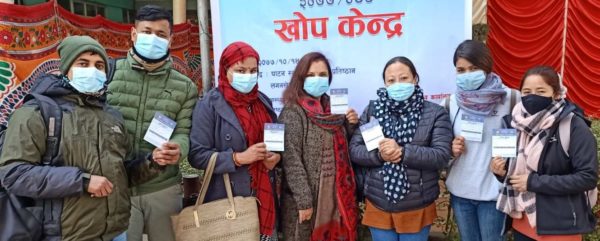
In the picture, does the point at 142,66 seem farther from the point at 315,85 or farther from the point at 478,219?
the point at 478,219

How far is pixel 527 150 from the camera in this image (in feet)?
7.25

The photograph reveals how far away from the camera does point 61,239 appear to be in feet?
6.13

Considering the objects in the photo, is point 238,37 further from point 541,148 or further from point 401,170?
point 541,148

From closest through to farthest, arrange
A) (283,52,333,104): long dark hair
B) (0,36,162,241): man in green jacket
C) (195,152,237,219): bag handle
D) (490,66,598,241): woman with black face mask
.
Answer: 1. (0,36,162,241): man in green jacket
2. (490,66,598,241): woman with black face mask
3. (195,152,237,219): bag handle
4. (283,52,333,104): long dark hair

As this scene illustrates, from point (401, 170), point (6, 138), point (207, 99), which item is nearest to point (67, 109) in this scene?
point (6, 138)

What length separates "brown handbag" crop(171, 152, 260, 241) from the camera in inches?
90.7

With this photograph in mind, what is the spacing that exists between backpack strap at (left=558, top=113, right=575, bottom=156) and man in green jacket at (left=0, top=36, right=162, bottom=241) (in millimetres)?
2045

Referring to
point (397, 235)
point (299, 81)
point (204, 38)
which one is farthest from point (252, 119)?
point (204, 38)

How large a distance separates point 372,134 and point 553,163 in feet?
2.84

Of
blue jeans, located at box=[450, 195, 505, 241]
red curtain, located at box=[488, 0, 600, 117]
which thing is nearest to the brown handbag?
blue jeans, located at box=[450, 195, 505, 241]

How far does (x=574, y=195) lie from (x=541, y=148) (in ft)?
0.88

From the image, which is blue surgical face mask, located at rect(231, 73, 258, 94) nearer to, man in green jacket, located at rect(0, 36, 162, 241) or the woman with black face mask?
man in green jacket, located at rect(0, 36, 162, 241)

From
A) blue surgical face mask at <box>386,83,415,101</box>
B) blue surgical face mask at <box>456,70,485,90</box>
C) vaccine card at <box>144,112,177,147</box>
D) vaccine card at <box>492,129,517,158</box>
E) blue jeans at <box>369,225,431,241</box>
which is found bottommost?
blue jeans at <box>369,225,431,241</box>

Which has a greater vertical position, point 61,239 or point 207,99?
point 207,99
